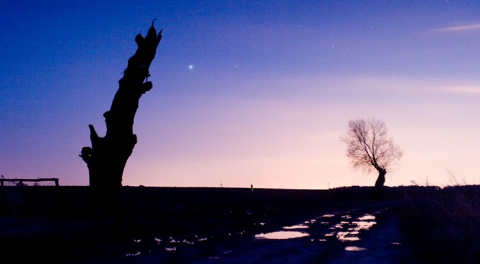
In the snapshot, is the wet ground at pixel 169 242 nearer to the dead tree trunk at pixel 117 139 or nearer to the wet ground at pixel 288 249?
the wet ground at pixel 288 249

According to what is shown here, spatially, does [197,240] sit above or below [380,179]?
below

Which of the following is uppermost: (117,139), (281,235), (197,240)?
(117,139)

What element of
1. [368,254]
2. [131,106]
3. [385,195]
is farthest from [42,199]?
[385,195]

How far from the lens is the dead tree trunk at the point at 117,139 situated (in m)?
19.0

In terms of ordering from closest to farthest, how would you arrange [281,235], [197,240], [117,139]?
1. [197,240]
2. [281,235]
3. [117,139]

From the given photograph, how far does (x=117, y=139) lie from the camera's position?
1903 cm

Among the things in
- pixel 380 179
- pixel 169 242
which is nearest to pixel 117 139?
pixel 169 242

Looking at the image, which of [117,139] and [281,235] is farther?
[117,139]

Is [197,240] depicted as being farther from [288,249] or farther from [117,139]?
[117,139]

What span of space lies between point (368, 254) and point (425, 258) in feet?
4.12

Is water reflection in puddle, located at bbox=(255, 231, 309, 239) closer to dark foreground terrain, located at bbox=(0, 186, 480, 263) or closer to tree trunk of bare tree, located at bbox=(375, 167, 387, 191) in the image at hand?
dark foreground terrain, located at bbox=(0, 186, 480, 263)

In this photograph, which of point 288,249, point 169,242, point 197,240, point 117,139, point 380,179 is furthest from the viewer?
point 380,179

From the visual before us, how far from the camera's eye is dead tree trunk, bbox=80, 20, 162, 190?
1905cm

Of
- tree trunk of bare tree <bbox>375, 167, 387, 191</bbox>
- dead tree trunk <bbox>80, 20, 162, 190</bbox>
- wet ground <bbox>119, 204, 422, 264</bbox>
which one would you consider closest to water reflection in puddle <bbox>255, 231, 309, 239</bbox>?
wet ground <bbox>119, 204, 422, 264</bbox>
